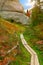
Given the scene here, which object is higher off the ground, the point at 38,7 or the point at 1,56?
the point at 38,7

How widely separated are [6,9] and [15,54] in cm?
3639

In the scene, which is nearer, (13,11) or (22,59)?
(22,59)

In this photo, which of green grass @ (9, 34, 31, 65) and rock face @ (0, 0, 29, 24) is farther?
rock face @ (0, 0, 29, 24)

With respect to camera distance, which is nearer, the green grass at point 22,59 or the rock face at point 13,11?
the green grass at point 22,59

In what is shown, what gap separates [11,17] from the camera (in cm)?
5503

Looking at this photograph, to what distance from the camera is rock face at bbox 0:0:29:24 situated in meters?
54.9

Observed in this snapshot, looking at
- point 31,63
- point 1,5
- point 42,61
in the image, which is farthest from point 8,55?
point 1,5

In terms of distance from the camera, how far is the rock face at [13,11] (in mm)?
54875

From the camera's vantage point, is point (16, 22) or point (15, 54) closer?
point (15, 54)

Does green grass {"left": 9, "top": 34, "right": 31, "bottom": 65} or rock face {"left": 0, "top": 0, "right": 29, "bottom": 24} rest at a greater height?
rock face {"left": 0, "top": 0, "right": 29, "bottom": 24}

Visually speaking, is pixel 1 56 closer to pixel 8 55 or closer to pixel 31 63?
pixel 8 55

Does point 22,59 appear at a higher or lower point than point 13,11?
lower

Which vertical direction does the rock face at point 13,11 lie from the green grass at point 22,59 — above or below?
above

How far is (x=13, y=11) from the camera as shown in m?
58.4
